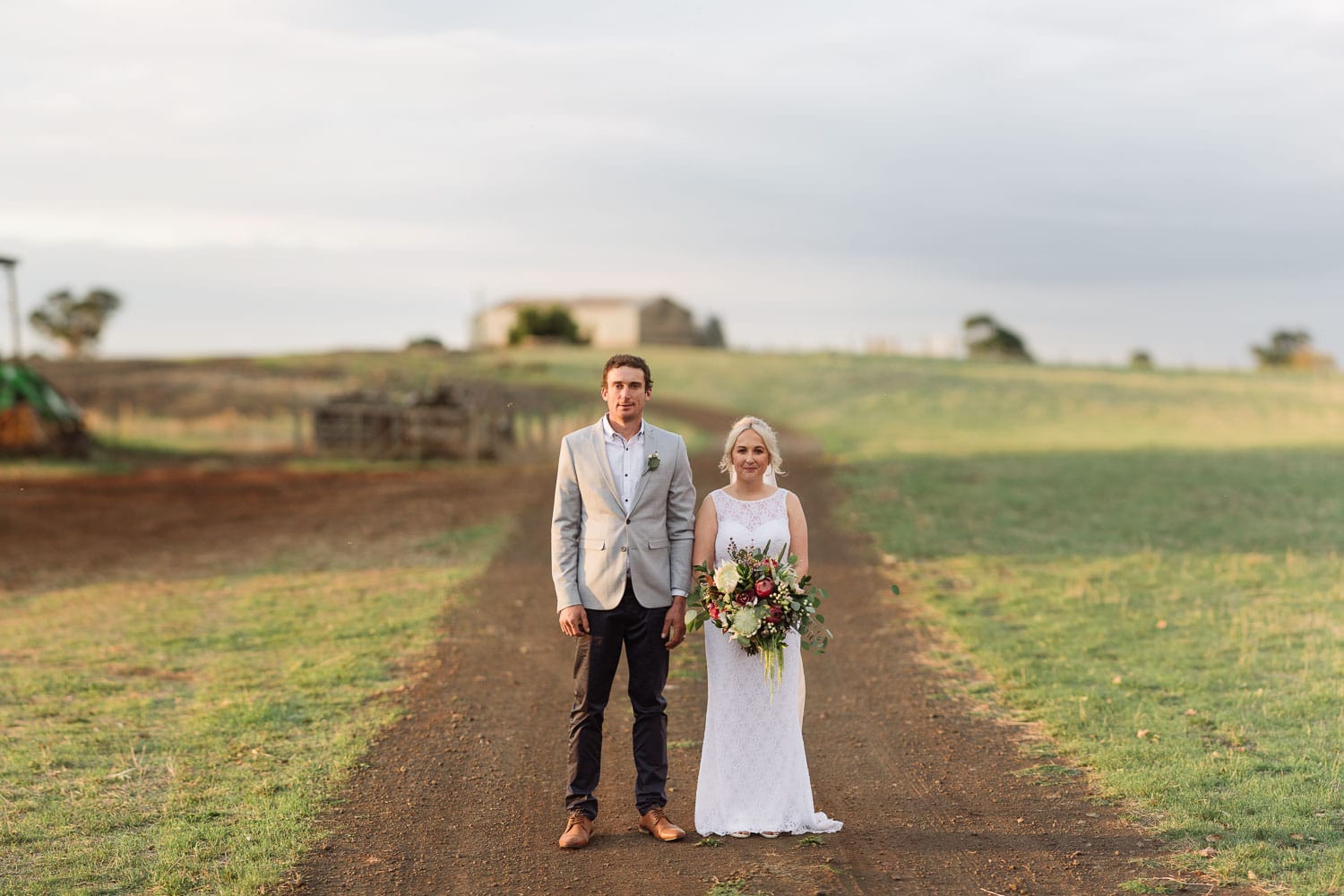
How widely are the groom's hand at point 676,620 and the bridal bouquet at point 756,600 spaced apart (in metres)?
0.06

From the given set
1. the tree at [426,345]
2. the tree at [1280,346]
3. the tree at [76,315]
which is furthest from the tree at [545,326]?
the tree at [1280,346]

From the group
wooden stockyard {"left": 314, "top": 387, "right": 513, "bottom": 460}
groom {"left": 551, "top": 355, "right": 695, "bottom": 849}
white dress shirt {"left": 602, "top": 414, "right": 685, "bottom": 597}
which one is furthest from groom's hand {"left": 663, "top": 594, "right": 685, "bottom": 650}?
wooden stockyard {"left": 314, "top": 387, "right": 513, "bottom": 460}

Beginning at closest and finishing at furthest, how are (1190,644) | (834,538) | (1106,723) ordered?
(1106,723), (1190,644), (834,538)

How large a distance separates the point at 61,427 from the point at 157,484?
7.68 m

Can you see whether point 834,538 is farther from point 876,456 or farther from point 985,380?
point 985,380

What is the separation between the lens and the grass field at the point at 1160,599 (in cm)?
669

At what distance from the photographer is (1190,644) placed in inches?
414

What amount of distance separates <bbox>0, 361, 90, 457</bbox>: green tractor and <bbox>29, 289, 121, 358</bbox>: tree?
5367 centimetres

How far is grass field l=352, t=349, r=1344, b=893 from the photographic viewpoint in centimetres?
669

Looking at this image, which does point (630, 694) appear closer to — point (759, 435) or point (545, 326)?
point (759, 435)

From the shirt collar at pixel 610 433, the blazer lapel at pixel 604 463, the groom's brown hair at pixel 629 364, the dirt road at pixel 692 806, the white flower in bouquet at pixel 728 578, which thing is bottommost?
the dirt road at pixel 692 806

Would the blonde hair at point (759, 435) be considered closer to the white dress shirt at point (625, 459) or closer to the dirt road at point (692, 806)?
the white dress shirt at point (625, 459)

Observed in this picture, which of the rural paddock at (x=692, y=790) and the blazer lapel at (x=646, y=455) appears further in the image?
the blazer lapel at (x=646, y=455)

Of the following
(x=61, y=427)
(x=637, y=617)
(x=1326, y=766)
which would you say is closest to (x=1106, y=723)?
(x=1326, y=766)
